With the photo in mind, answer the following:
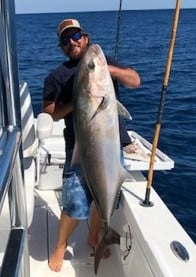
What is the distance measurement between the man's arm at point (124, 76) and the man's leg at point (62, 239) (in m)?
0.97

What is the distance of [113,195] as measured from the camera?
2.40 m

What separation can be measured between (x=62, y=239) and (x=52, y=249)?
371 millimetres

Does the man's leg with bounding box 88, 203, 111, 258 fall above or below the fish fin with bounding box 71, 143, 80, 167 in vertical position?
below

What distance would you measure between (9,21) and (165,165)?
2184mm

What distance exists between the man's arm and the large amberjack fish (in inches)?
12.0

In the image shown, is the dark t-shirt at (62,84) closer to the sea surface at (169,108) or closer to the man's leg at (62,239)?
the man's leg at (62,239)

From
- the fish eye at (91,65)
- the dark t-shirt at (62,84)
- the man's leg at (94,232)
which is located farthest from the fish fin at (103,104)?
the man's leg at (94,232)

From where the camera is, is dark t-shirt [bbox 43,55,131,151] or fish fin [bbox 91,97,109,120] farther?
dark t-shirt [bbox 43,55,131,151]

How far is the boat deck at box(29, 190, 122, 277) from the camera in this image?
10.0 feet

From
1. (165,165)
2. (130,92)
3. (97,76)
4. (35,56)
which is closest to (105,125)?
(97,76)

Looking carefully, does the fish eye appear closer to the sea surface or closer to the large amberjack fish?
the large amberjack fish

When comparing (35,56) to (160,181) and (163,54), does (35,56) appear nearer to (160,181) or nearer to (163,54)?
(163,54)

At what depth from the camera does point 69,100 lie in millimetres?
2695

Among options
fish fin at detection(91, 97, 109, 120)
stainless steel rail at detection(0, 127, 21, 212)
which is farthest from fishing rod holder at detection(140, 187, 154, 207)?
stainless steel rail at detection(0, 127, 21, 212)
